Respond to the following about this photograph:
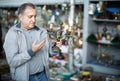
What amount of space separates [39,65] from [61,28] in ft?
8.38

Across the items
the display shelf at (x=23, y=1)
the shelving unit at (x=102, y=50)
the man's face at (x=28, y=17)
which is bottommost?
the shelving unit at (x=102, y=50)

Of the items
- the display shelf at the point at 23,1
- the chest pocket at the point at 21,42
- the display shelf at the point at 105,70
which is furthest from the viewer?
the display shelf at the point at 23,1

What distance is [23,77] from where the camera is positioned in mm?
1880

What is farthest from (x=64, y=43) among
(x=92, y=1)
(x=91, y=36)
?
(x=92, y=1)

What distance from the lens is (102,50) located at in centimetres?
444

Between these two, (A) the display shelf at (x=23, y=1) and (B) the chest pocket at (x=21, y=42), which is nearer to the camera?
(B) the chest pocket at (x=21, y=42)

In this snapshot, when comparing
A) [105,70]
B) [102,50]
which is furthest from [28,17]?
[102,50]

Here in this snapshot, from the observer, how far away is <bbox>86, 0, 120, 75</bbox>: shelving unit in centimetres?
387

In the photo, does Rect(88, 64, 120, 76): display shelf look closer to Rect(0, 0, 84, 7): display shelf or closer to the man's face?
Rect(0, 0, 84, 7): display shelf

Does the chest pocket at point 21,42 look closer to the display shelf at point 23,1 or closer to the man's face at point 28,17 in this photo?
the man's face at point 28,17

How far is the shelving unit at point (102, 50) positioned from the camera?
3.87 m

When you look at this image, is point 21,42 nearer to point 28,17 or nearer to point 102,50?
point 28,17

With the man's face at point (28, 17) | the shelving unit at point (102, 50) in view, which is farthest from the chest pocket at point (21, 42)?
the shelving unit at point (102, 50)

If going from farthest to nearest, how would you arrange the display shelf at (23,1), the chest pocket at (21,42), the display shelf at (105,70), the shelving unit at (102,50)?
the display shelf at (23,1) → the shelving unit at (102,50) → the display shelf at (105,70) → the chest pocket at (21,42)
